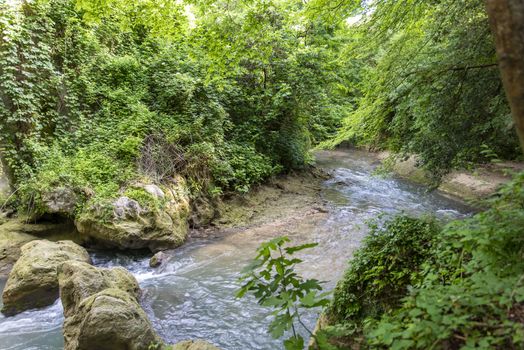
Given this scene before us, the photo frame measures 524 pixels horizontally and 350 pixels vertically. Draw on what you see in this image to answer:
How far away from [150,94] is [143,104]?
0.77 meters

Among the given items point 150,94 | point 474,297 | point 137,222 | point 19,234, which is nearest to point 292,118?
point 150,94

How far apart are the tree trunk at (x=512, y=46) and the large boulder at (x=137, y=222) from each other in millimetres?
6889

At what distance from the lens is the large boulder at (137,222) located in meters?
7.20

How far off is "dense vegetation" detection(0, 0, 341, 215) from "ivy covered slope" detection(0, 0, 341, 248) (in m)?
0.03

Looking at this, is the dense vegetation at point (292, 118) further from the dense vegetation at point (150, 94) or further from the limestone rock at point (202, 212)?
the limestone rock at point (202, 212)

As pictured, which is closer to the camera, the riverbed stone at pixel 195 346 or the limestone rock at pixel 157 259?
the riverbed stone at pixel 195 346

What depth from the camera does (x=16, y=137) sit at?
323 inches

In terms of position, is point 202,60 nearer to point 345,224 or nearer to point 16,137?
point 16,137

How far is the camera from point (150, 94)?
10750 mm

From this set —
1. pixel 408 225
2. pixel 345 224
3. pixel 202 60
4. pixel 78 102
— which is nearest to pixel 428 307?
pixel 408 225

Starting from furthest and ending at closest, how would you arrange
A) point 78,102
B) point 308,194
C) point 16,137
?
1. point 308,194
2. point 78,102
3. point 16,137

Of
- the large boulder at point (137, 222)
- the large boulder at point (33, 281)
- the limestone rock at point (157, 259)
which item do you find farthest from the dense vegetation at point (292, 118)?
the large boulder at point (33, 281)

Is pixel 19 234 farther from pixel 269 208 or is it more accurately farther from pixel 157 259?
pixel 269 208

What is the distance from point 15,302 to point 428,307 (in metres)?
6.12
